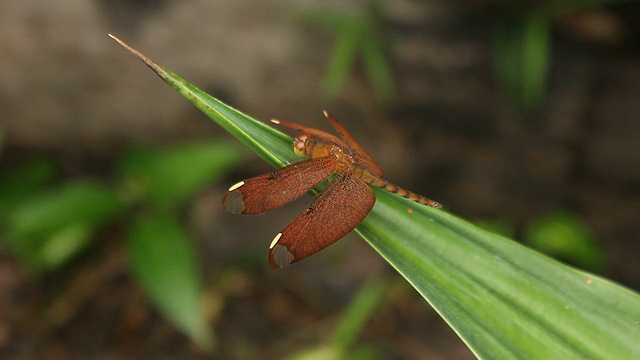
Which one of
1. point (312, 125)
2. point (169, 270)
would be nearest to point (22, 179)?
point (169, 270)

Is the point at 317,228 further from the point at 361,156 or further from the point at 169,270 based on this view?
the point at 169,270

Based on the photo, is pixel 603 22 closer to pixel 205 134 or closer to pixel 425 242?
pixel 205 134

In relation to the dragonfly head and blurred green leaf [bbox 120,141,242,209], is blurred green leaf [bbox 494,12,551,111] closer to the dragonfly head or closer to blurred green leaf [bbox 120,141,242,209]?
blurred green leaf [bbox 120,141,242,209]

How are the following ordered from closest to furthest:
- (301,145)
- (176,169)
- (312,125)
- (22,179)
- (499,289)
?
(499,289) < (301,145) < (176,169) < (22,179) < (312,125)

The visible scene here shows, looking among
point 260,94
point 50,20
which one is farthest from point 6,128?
point 260,94

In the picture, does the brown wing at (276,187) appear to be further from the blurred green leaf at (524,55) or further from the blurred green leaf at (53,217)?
the blurred green leaf at (524,55)

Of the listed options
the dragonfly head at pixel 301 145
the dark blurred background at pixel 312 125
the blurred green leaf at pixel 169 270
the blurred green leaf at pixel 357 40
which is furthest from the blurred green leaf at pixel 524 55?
the dragonfly head at pixel 301 145
